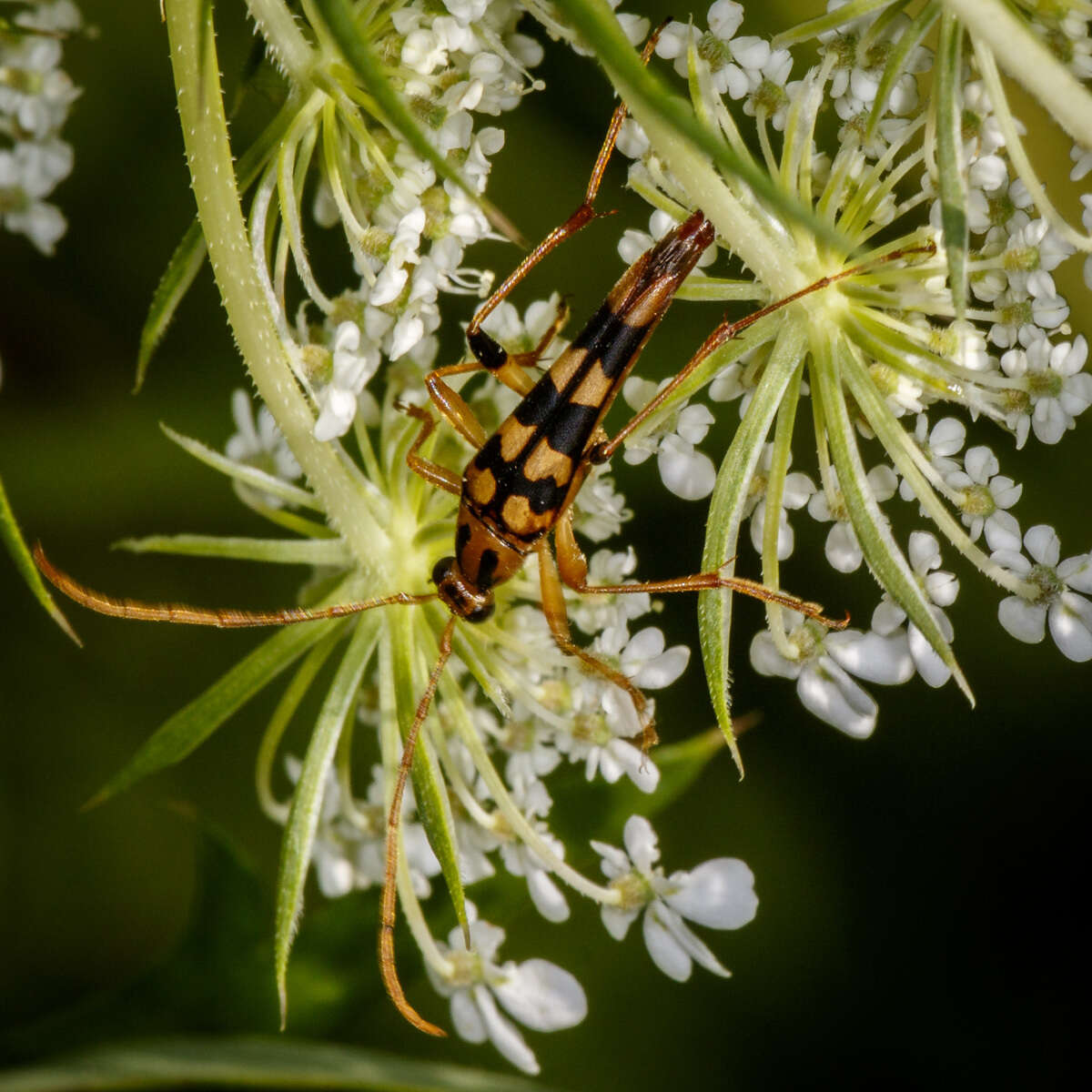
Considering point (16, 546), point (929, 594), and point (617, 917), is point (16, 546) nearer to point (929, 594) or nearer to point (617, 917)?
point (617, 917)

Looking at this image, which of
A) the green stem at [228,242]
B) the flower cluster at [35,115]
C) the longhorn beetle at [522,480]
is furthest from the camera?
the flower cluster at [35,115]

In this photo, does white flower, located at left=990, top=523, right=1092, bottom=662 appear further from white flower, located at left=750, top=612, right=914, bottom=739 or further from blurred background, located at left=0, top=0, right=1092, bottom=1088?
blurred background, located at left=0, top=0, right=1092, bottom=1088

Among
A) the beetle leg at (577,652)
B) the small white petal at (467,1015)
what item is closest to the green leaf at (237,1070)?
the small white petal at (467,1015)

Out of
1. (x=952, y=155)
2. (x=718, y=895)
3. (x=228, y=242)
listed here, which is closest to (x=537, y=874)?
(x=718, y=895)

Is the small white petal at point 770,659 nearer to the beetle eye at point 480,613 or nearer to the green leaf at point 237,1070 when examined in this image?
the beetle eye at point 480,613

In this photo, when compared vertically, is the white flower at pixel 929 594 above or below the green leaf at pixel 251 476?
below

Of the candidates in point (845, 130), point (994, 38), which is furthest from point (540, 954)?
point (994, 38)
